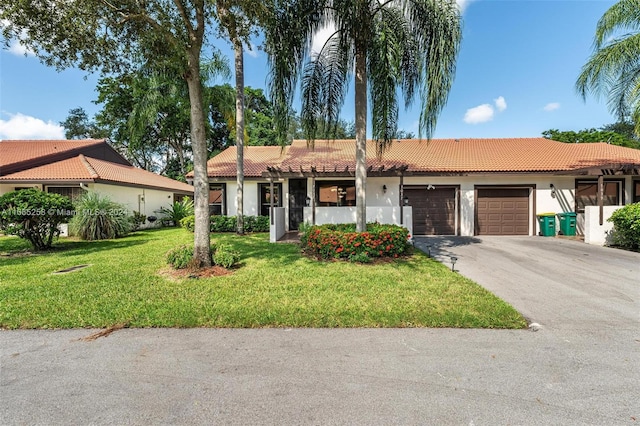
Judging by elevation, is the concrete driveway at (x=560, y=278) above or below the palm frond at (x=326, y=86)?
below

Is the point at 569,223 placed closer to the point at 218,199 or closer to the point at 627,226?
the point at 627,226

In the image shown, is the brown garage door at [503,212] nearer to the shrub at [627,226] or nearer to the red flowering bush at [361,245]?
the shrub at [627,226]

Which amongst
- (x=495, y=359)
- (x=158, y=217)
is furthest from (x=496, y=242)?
(x=158, y=217)

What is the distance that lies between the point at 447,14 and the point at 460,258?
20.4 feet

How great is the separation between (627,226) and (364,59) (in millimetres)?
10137

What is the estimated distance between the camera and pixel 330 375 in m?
2.63

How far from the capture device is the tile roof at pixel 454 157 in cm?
1288

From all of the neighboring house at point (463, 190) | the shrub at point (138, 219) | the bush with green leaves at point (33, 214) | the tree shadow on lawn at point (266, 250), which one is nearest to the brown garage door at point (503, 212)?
the neighboring house at point (463, 190)

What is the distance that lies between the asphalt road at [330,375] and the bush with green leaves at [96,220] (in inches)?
375

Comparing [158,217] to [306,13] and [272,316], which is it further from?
[272,316]

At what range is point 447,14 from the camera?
6531 mm

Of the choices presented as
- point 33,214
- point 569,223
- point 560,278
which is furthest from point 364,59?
point 569,223

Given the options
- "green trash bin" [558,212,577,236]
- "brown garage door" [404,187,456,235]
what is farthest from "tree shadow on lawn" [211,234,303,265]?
"green trash bin" [558,212,577,236]

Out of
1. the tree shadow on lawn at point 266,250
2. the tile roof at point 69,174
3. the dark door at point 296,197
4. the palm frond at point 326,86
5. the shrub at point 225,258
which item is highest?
the palm frond at point 326,86
